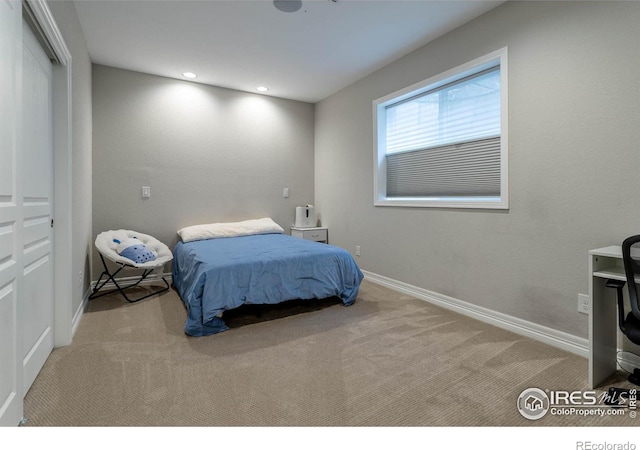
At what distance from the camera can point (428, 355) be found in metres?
2.10

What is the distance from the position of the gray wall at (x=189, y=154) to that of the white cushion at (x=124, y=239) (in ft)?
0.93

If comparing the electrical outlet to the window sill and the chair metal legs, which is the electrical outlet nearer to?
the window sill

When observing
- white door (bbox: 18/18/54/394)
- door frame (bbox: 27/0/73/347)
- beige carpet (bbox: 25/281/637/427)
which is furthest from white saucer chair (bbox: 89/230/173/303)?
white door (bbox: 18/18/54/394)

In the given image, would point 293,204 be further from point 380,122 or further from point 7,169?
point 7,169

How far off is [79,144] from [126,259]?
1.08m

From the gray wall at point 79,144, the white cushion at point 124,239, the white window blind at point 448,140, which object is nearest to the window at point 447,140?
the white window blind at point 448,140

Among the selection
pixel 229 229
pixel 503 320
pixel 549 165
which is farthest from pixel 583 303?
pixel 229 229

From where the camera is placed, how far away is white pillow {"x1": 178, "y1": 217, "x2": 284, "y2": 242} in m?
3.80

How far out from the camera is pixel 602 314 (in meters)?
1.78

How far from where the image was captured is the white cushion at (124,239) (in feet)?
9.93

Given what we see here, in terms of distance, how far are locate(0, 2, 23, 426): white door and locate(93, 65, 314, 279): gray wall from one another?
8.13 ft

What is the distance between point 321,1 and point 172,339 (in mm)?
2802

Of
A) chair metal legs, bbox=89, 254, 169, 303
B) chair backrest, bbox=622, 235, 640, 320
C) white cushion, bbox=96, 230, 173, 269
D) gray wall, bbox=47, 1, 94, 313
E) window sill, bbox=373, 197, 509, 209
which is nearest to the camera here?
chair backrest, bbox=622, 235, 640, 320

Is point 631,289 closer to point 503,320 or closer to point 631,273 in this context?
point 631,273
